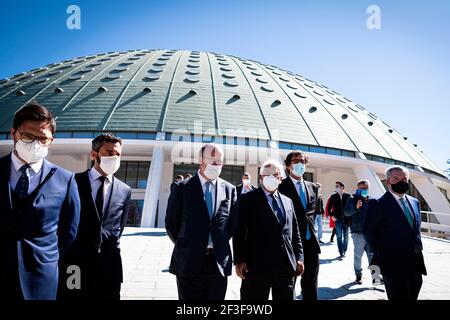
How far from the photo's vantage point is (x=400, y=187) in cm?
328

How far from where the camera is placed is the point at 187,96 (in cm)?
2008

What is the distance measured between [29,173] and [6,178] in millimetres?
153

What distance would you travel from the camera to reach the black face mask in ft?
10.7

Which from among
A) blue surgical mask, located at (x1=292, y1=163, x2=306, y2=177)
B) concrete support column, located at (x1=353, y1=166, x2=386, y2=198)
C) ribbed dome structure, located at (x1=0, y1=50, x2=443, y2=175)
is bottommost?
blue surgical mask, located at (x1=292, y1=163, x2=306, y2=177)

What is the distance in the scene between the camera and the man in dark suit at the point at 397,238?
2973mm

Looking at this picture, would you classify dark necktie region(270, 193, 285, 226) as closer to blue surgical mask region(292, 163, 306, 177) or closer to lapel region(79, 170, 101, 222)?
blue surgical mask region(292, 163, 306, 177)

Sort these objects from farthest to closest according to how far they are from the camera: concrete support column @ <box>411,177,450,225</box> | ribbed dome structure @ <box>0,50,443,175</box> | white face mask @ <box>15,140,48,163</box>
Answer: concrete support column @ <box>411,177,450,225</box>
ribbed dome structure @ <box>0,50,443,175</box>
white face mask @ <box>15,140,48,163</box>

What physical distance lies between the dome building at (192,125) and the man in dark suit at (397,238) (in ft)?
39.0

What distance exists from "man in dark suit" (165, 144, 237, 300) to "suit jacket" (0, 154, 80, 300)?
1051mm

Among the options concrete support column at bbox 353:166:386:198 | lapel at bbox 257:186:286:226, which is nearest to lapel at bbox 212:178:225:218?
lapel at bbox 257:186:286:226

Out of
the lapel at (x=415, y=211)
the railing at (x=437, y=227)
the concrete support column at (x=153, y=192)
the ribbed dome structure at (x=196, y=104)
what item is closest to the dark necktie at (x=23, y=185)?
the lapel at (x=415, y=211)

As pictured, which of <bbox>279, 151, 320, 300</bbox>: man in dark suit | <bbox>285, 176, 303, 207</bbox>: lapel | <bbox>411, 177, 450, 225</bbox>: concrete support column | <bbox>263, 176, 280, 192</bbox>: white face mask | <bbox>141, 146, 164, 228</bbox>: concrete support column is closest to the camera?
<bbox>263, 176, 280, 192</bbox>: white face mask

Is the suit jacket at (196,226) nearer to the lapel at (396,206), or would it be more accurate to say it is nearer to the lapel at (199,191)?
the lapel at (199,191)

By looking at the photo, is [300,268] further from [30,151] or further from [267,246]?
[30,151]
